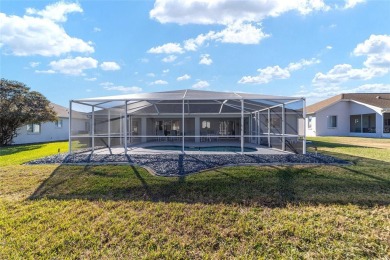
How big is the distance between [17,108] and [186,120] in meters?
13.2

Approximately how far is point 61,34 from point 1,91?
8.30 metres

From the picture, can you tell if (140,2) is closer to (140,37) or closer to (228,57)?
(140,37)

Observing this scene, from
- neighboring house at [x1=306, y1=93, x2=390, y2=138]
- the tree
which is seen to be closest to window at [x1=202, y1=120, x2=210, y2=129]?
the tree

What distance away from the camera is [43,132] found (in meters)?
23.7

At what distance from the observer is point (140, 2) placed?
1280 centimetres

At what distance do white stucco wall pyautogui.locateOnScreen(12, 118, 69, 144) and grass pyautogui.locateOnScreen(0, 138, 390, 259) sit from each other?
16584 mm

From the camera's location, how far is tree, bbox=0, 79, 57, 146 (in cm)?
1812

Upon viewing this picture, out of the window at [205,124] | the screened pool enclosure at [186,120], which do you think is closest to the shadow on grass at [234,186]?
the screened pool enclosure at [186,120]

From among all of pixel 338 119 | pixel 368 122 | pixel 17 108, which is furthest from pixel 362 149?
pixel 17 108

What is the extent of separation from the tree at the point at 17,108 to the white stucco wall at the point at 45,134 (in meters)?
0.91

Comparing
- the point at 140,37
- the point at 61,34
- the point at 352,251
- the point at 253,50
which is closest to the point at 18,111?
the point at 61,34

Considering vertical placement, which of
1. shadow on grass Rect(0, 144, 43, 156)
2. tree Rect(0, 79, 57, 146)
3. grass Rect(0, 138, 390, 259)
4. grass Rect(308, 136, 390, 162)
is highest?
tree Rect(0, 79, 57, 146)

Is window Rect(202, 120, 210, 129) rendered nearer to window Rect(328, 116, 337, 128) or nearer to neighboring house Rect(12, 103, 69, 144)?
neighboring house Rect(12, 103, 69, 144)

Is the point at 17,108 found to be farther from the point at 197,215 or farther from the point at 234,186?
the point at 197,215
